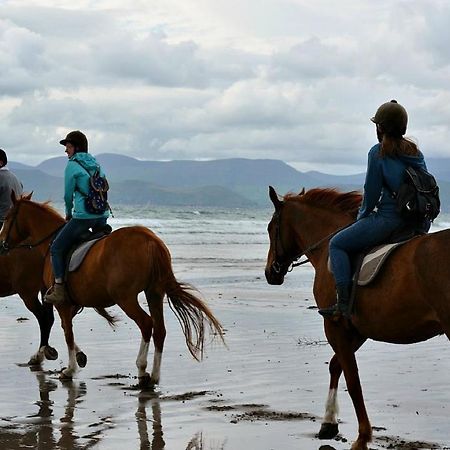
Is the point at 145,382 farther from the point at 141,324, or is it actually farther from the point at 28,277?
the point at 28,277

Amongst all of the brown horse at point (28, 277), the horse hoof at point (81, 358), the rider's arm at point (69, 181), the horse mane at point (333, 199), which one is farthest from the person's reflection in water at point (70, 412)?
the horse mane at point (333, 199)

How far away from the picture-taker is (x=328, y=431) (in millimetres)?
7164

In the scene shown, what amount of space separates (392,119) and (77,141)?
4396 millimetres

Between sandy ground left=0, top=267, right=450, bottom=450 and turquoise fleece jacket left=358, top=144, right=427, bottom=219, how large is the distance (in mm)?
1776

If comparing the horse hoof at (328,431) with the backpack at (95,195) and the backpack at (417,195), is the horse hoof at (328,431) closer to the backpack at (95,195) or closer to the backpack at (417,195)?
the backpack at (417,195)

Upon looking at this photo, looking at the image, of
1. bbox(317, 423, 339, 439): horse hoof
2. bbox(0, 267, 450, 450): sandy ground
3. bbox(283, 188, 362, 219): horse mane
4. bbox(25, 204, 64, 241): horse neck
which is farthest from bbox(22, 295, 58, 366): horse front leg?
bbox(317, 423, 339, 439): horse hoof

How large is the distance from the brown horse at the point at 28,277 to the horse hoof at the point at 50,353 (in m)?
0.25

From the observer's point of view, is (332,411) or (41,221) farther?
(41,221)

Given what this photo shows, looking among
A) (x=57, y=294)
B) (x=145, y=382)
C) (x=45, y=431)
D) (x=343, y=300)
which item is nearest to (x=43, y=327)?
(x=57, y=294)

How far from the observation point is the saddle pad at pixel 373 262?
6.52 m

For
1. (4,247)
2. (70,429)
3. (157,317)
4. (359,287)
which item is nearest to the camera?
(359,287)

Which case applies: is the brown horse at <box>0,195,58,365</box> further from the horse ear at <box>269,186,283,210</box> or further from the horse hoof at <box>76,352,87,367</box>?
the horse ear at <box>269,186,283,210</box>

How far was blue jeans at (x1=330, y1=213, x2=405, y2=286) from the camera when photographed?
6785mm

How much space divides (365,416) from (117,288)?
11.8 ft
